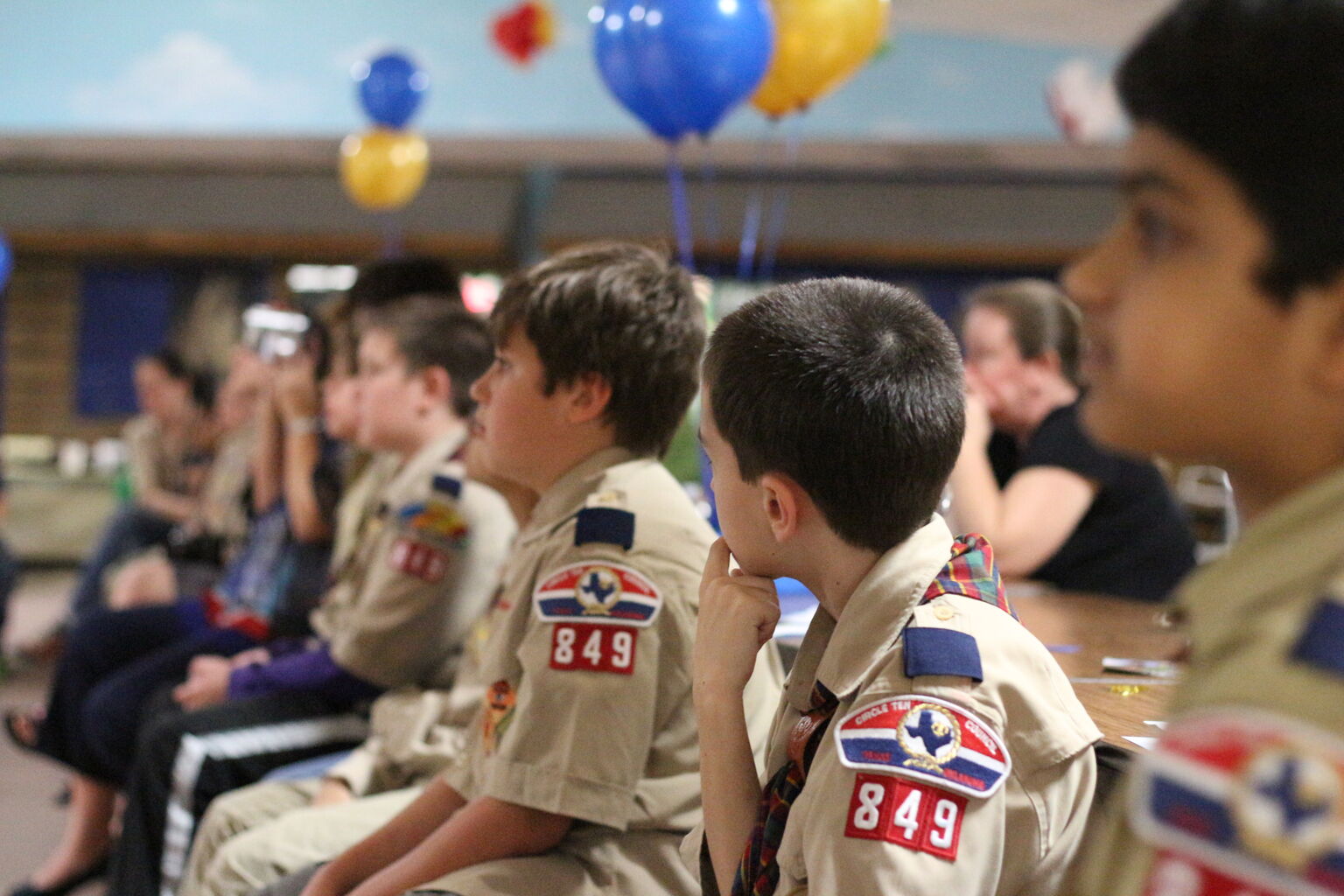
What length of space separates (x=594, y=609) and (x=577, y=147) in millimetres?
6630

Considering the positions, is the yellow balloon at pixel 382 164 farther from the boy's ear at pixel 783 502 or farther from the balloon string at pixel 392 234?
the boy's ear at pixel 783 502

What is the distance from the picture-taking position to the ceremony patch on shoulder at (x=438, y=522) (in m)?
2.01

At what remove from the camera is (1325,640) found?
1.66 ft

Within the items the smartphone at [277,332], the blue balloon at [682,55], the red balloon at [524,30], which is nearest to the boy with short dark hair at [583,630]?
the blue balloon at [682,55]

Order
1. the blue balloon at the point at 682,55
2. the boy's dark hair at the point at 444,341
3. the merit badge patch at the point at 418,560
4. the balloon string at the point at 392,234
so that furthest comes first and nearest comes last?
the balloon string at the point at 392,234, the blue balloon at the point at 682,55, the boy's dark hair at the point at 444,341, the merit badge patch at the point at 418,560

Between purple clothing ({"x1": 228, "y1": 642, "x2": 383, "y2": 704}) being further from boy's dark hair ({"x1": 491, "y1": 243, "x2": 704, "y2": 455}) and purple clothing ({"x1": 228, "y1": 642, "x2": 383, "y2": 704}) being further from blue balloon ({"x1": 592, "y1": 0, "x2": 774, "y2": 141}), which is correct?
blue balloon ({"x1": 592, "y1": 0, "x2": 774, "y2": 141})

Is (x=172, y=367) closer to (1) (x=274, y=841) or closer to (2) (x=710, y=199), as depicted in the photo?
(2) (x=710, y=199)

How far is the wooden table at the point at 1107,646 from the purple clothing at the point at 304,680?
1.13 meters

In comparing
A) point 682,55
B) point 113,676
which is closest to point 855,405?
point 682,55

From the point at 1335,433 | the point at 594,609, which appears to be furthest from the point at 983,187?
the point at 1335,433

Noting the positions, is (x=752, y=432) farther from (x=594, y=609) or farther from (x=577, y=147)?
(x=577, y=147)

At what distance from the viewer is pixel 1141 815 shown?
0.56 meters

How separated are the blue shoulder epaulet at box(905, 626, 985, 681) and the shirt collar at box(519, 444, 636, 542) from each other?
22.2 inches

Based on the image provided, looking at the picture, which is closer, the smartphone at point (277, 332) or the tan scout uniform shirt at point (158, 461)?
the smartphone at point (277, 332)
